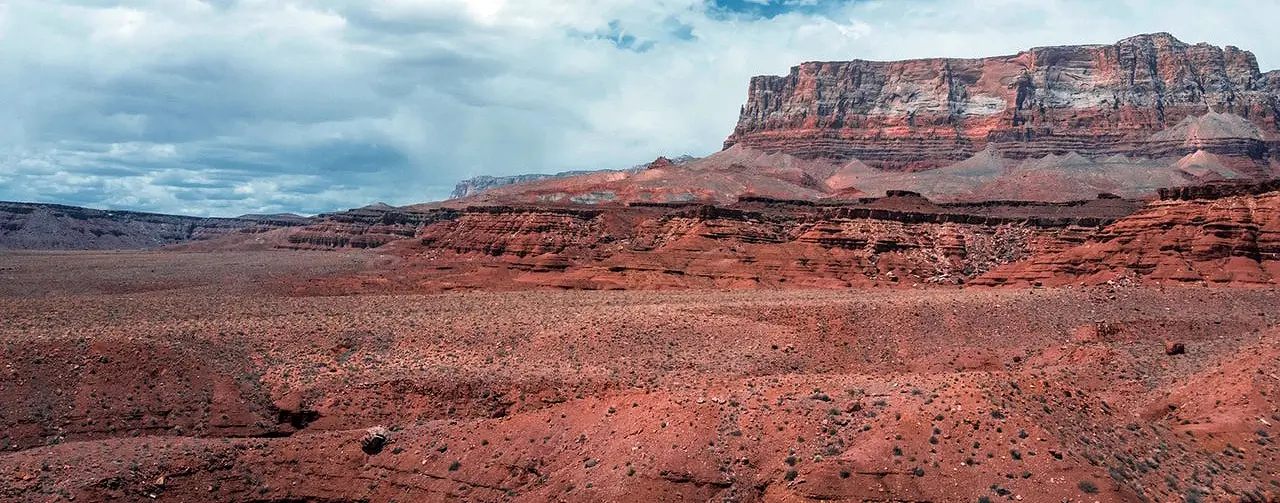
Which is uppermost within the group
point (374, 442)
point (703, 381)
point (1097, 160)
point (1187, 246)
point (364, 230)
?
point (1097, 160)

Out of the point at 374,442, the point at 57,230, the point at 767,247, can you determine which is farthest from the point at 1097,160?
the point at 57,230

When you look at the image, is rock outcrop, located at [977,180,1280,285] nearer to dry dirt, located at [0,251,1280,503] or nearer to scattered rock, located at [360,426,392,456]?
dry dirt, located at [0,251,1280,503]

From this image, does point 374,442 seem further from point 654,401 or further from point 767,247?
point 767,247

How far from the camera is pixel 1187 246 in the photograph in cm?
5503

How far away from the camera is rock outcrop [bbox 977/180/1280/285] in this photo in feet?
171

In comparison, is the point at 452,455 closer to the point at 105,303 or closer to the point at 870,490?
the point at 870,490

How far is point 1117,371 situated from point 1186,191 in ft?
125

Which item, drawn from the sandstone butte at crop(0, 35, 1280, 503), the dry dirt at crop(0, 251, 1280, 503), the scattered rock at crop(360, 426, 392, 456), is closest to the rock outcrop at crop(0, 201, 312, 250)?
the sandstone butte at crop(0, 35, 1280, 503)

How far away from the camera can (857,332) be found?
4059 centimetres

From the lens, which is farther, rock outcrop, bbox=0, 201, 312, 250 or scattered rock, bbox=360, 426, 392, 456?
rock outcrop, bbox=0, 201, 312, 250

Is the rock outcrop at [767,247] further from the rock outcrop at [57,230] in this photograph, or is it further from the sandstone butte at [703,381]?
the rock outcrop at [57,230]

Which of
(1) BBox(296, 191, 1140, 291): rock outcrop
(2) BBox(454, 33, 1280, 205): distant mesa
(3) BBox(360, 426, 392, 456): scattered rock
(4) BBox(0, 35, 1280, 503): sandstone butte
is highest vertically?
(2) BBox(454, 33, 1280, 205): distant mesa

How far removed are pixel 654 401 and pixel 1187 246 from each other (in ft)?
150

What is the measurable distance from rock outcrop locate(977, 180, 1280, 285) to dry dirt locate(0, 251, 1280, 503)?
6.88 metres
